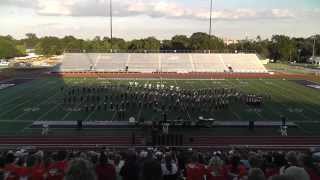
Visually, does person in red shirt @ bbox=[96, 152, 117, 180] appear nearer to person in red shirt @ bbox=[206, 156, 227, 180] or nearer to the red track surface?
person in red shirt @ bbox=[206, 156, 227, 180]

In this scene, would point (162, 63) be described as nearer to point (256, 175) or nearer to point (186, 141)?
point (186, 141)

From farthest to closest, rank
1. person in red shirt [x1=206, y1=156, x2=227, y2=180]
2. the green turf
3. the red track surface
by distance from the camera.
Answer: the green turf, the red track surface, person in red shirt [x1=206, y1=156, x2=227, y2=180]

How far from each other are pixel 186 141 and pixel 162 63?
151ft

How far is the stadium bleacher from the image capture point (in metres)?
62.4

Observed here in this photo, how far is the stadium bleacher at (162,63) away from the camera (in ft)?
205

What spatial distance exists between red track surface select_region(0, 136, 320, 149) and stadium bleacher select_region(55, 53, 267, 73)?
40.3 meters

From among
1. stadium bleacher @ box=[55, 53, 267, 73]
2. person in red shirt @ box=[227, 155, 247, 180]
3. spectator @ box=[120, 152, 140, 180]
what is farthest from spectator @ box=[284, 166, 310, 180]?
stadium bleacher @ box=[55, 53, 267, 73]

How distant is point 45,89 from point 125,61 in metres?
27.9

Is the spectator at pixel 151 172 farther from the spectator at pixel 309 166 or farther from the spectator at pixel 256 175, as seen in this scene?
the spectator at pixel 309 166

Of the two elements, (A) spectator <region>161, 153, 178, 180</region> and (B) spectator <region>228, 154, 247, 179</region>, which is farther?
(A) spectator <region>161, 153, 178, 180</region>

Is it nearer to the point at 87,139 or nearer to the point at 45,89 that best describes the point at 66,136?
the point at 87,139

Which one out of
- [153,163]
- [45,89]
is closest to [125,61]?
[45,89]

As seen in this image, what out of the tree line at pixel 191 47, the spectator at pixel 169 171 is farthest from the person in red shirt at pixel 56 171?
the tree line at pixel 191 47

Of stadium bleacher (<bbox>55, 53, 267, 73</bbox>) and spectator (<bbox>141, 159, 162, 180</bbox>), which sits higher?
spectator (<bbox>141, 159, 162, 180</bbox>)
